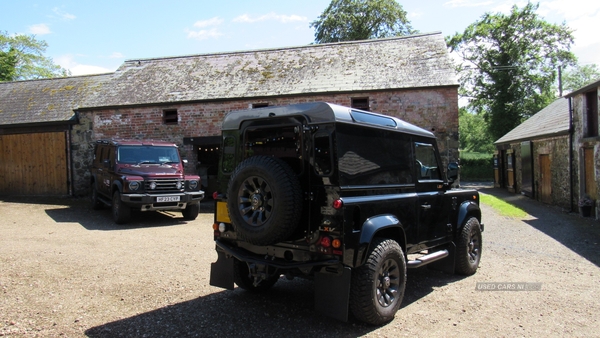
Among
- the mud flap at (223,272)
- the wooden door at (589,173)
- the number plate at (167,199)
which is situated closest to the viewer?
the mud flap at (223,272)

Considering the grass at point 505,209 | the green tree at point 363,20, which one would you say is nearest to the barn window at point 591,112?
the grass at point 505,209

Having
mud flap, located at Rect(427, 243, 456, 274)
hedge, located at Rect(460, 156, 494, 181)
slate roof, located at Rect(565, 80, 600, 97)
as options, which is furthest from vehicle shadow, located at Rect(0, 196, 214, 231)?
hedge, located at Rect(460, 156, 494, 181)

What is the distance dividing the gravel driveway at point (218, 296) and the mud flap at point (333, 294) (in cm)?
28

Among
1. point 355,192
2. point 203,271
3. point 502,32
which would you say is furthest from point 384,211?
point 502,32

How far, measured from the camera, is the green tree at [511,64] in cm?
3328

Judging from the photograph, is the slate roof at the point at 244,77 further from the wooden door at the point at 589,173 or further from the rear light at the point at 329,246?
the rear light at the point at 329,246

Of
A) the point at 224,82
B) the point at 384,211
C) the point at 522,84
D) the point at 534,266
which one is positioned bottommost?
the point at 534,266

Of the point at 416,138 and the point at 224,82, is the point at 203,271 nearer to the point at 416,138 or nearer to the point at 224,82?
the point at 416,138

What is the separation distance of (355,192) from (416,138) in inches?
64.3

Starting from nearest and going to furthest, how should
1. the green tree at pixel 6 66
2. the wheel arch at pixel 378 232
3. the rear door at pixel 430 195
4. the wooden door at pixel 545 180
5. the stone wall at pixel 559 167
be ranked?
the wheel arch at pixel 378 232 < the rear door at pixel 430 195 < the stone wall at pixel 559 167 < the wooden door at pixel 545 180 < the green tree at pixel 6 66

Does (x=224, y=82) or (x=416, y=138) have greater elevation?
(x=224, y=82)

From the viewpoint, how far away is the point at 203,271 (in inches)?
245

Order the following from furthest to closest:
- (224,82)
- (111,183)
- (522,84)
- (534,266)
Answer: (522,84)
(224,82)
(111,183)
(534,266)

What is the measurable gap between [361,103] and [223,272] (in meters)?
11.1
